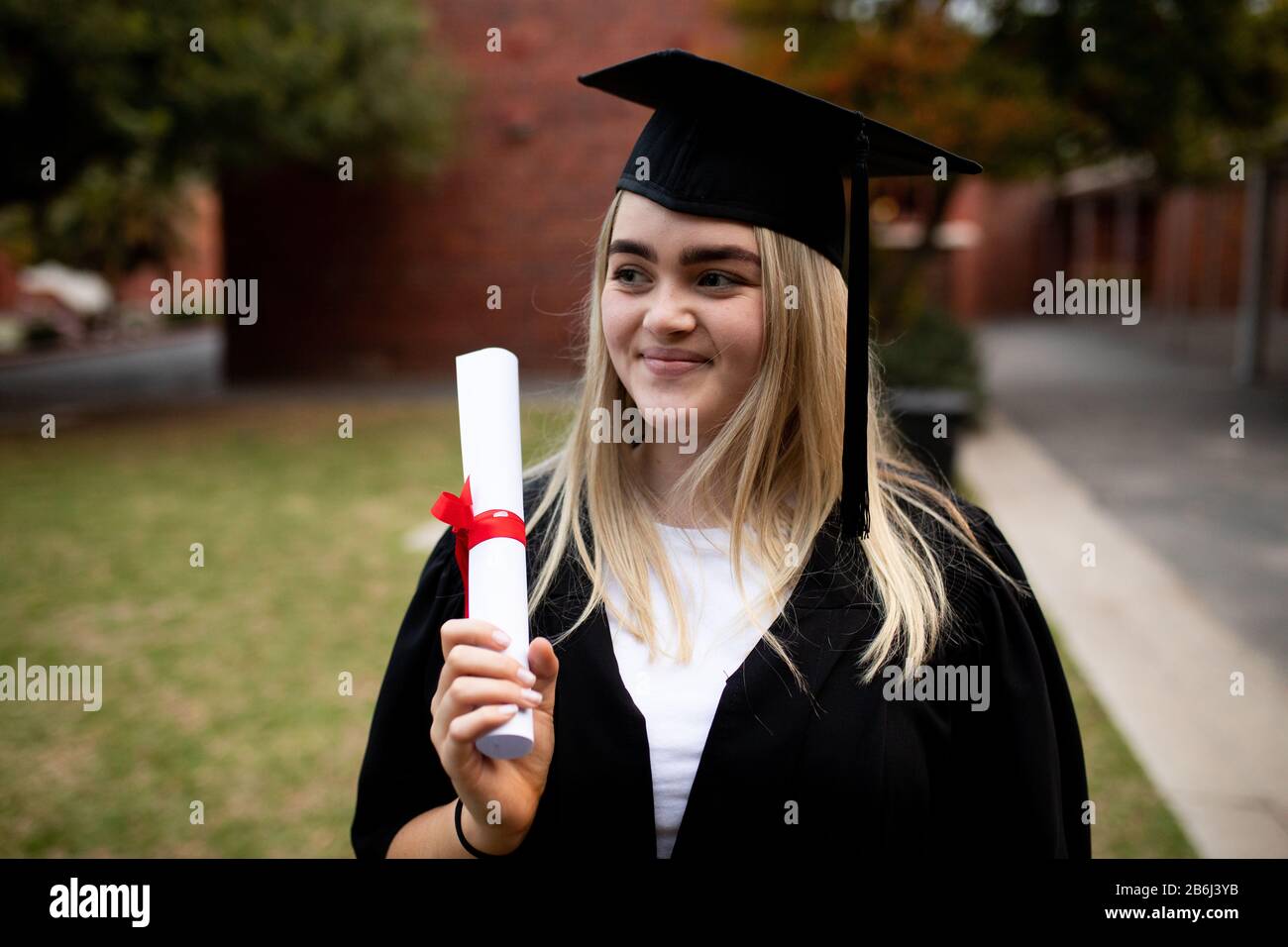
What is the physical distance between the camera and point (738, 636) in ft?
5.39

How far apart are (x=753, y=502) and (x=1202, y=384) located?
50.6 ft

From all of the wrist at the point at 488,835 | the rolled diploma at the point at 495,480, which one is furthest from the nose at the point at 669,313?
the wrist at the point at 488,835

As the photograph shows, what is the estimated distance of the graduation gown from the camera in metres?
1.52

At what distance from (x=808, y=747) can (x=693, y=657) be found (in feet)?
0.74

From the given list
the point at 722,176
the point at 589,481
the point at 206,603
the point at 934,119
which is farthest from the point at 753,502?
the point at 934,119

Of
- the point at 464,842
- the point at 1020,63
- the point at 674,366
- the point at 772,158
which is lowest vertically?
Result: the point at 464,842

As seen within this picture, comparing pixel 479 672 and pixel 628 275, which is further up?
pixel 628 275

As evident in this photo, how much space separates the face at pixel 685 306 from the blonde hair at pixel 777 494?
40 millimetres

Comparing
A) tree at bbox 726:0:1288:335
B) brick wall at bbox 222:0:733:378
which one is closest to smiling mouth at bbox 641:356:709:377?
tree at bbox 726:0:1288:335

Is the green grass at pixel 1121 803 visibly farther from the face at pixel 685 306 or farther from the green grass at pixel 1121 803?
the face at pixel 685 306

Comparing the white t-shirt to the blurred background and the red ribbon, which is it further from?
the blurred background

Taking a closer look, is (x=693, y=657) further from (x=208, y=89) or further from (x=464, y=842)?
(x=208, y=89)

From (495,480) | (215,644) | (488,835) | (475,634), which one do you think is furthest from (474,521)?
(215,644)
